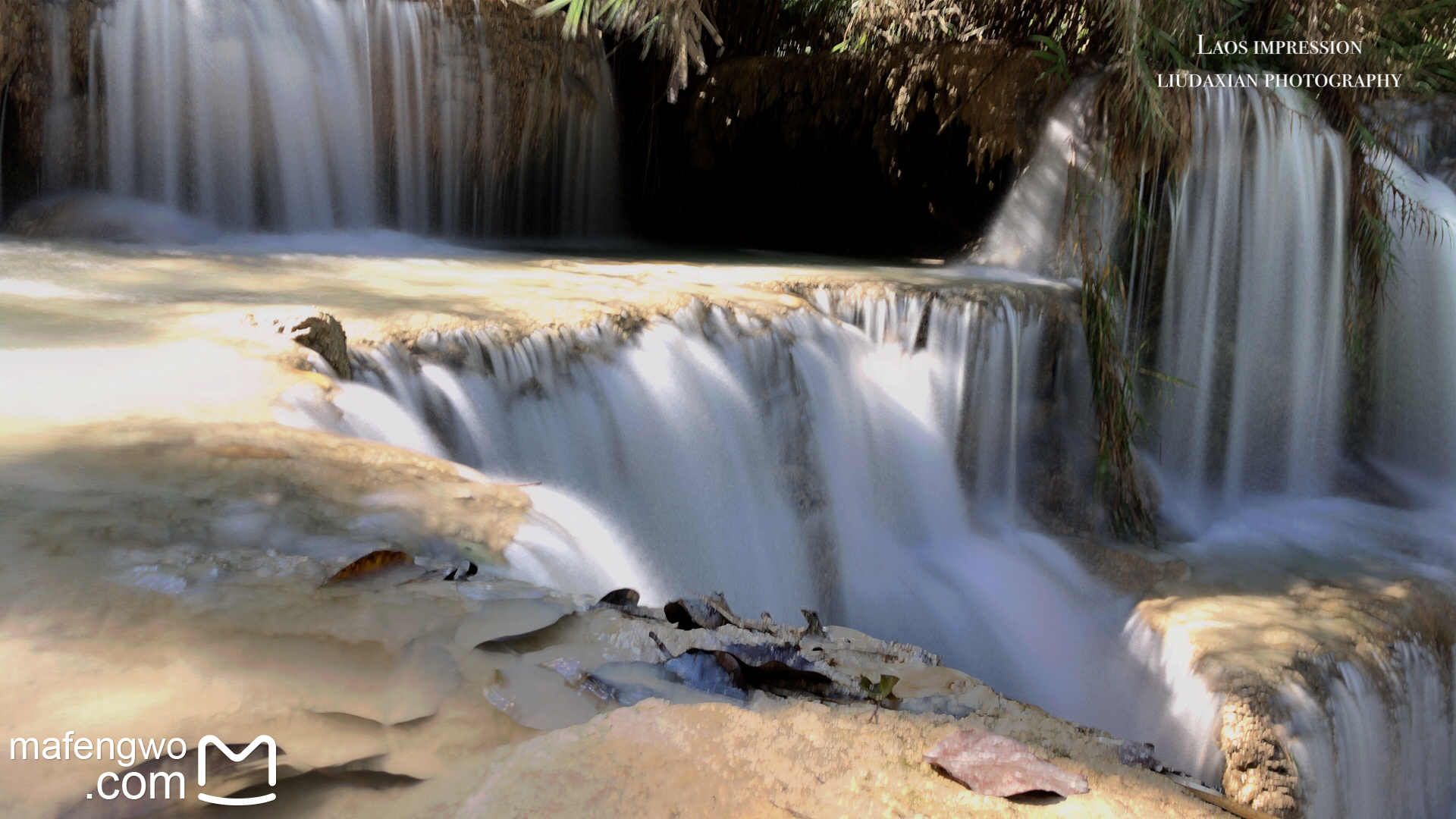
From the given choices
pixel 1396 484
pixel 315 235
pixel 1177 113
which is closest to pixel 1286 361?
pixel 1396 484

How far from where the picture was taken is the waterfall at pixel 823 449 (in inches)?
139

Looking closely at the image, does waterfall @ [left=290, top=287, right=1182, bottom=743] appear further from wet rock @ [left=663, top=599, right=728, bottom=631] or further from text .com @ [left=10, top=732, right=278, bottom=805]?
text .com @ [left=10, top=732, right=278, bottom=805]

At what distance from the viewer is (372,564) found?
1.64 metres

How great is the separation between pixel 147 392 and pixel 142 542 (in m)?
1.03

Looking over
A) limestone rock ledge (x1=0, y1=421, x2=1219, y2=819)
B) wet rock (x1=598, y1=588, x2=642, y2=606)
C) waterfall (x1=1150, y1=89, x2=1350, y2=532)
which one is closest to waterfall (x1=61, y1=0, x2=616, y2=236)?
waterfall (x1=1150, y1=89, x2=1350, y2=532)

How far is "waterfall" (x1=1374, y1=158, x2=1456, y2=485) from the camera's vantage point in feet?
20.3

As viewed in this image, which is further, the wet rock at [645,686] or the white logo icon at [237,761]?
the wet rock at [645,686]

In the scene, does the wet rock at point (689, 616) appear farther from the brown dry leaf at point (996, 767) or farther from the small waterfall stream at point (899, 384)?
the small waterfall stream at point (899, 384)

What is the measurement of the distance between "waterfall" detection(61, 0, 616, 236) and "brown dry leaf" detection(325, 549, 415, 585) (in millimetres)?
4894

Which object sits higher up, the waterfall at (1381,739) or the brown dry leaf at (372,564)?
the brown dry leaf at (372,564)

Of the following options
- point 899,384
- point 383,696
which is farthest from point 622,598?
point 899,384

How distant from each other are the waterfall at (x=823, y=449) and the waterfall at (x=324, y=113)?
299cm

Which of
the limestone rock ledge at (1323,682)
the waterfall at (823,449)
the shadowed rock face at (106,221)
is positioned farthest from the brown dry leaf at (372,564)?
the shadowed rock face at (106,221)

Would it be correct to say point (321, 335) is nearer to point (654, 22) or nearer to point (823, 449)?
point (823, 449)
